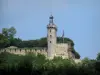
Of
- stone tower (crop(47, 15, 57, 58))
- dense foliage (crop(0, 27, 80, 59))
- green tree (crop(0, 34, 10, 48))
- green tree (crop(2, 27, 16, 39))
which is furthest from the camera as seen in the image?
green tree (crop(2, 27, 16, 39))

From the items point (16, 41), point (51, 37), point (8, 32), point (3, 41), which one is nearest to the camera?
point (51, 37)

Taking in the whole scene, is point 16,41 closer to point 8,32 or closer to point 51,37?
point 8,32

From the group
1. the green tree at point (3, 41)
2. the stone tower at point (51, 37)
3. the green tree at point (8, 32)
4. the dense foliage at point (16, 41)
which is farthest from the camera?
the green tree at point (8, 32)

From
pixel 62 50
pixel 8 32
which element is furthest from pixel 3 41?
pixel 62 50

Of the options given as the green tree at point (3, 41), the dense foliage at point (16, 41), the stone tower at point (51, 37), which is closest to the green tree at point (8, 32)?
the dense foliage at point (16, 41)

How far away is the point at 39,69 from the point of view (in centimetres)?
3644

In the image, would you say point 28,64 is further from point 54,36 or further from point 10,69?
point 54,36

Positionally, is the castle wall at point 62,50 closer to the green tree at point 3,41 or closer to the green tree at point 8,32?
the green tree at point 3,41

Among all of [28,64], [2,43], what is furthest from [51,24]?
[28,64]

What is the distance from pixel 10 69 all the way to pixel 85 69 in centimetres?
604

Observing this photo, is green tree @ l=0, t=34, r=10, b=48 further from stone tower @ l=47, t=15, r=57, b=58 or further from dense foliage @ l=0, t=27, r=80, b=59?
stone tower @ l=47, t=15, r=57, b=58

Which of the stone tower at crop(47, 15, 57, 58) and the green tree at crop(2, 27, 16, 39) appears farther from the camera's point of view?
the green tree at crop(2, 27, 16, 39)

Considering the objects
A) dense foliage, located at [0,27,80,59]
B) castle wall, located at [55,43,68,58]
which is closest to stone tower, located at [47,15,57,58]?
castle wall, located at [55,43,68,58]

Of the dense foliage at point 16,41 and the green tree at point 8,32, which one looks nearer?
the dense foliage at point 16,41
